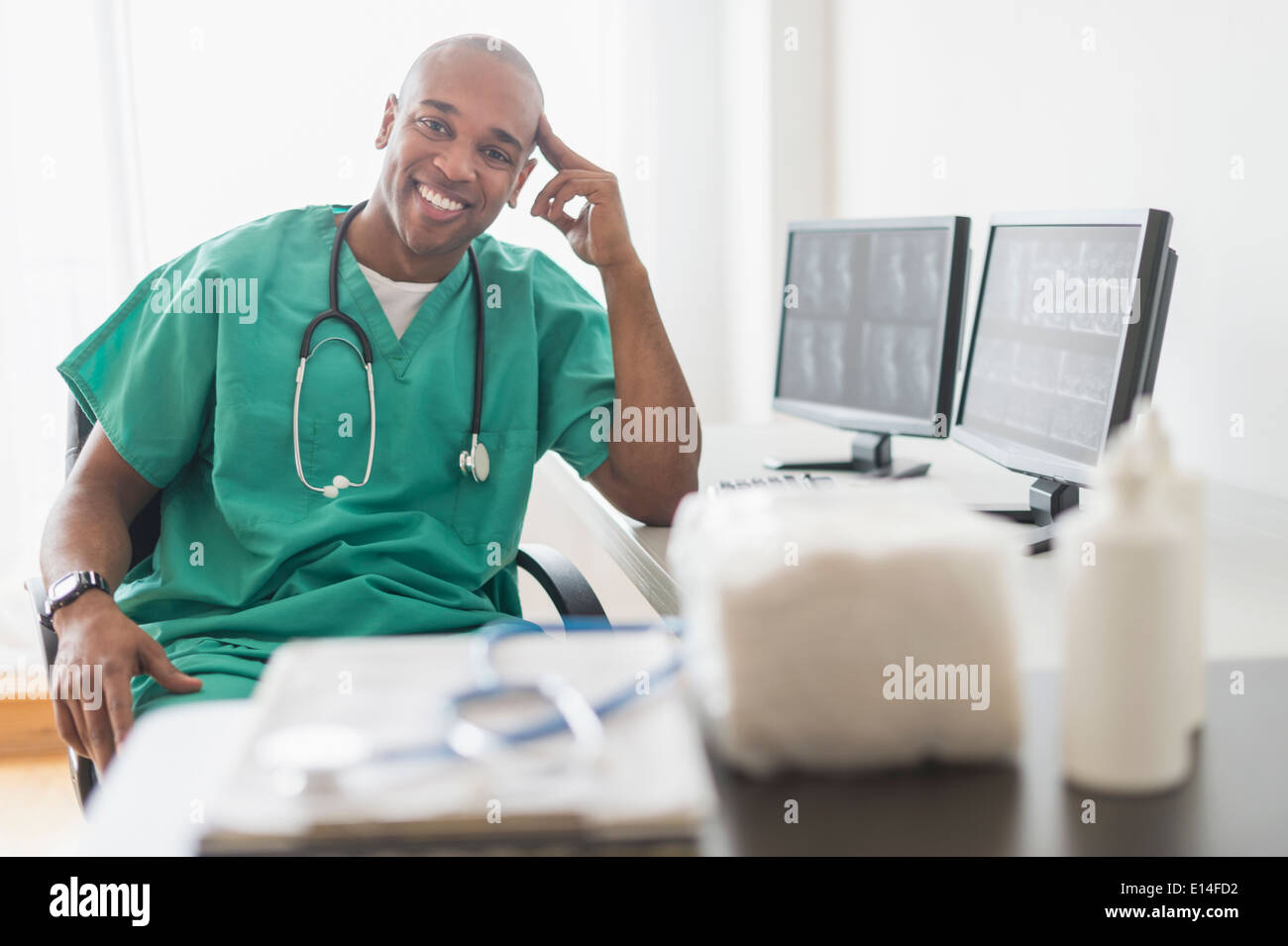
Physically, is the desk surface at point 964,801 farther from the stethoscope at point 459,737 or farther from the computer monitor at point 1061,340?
the computer monitor at point 1061,340

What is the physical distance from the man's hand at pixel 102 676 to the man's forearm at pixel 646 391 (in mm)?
599

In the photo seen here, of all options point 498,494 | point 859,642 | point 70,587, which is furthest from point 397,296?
point 859,642

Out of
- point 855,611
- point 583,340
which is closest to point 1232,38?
point 583,340

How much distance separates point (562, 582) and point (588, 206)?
0.56 metres

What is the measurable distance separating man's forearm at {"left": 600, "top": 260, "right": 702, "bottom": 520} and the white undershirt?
255mm

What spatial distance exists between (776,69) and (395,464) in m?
1.76

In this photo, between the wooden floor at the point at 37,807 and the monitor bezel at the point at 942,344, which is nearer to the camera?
the monitor bezel at the point at 942,344

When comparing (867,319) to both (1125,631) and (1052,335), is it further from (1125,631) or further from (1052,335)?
(1125,631)

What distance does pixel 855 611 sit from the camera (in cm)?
53

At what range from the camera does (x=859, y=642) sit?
530mm

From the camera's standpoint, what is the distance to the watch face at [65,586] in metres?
1.25

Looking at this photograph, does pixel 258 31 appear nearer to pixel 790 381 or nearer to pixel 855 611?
pixel 790 381

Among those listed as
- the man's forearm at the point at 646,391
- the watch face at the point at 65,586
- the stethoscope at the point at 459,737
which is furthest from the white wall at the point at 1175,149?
the watch face at the point at 65,586
